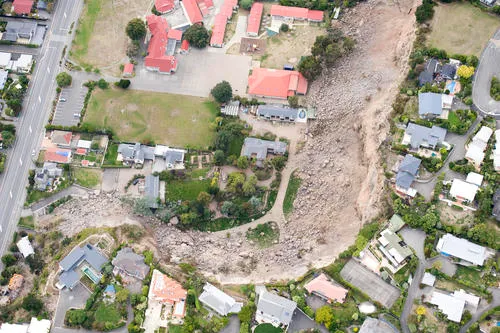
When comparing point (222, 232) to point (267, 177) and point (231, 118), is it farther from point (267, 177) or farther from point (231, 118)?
point (231, 118)

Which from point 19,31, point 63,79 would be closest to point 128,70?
point 63,79

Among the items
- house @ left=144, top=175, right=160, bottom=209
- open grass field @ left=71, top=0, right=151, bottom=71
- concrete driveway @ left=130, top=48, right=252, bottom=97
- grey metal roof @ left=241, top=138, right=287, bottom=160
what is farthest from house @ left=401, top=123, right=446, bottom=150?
open grass field @ left=71, top=0, right=151, bottom=71

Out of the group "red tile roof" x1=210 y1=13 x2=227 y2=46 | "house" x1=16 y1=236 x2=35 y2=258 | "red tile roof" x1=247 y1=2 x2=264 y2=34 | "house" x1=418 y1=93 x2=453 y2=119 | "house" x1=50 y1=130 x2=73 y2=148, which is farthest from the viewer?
"red tile roof" x1=247 y1=2 x2=264 y2=34

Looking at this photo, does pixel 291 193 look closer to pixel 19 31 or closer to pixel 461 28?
pixel 461 28

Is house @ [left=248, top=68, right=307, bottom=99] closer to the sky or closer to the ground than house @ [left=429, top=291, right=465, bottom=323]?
closer to the sky

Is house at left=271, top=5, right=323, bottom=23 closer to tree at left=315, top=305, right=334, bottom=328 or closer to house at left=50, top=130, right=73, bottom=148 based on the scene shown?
house at left=50, top=130, right=73, bottom=148

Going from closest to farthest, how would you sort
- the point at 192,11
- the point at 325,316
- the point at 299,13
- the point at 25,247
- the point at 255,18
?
1. the point at 325,316
2. the point at 25,247
3. the point at 299,13
4. the point at 255,18
5. the point at 192,11

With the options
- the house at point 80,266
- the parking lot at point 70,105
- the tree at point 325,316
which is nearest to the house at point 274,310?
the tree at point 325,316
